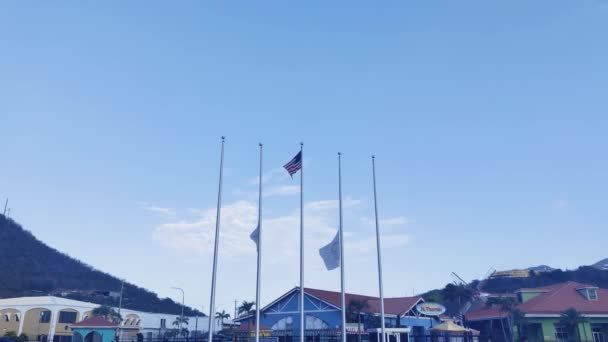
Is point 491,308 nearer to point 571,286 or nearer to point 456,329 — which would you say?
point 571,286

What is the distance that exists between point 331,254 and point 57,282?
162 meters

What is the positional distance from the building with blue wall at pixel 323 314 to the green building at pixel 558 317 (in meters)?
8.71

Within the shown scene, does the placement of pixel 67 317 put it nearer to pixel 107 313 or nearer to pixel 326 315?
pixel 107 313

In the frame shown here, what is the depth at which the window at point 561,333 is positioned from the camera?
48906mm

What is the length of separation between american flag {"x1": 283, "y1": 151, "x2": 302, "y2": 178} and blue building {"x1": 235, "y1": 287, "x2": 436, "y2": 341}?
22750 millimetres

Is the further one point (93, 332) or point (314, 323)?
point (93, 332)

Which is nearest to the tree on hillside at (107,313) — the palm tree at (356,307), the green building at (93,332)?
the green building at (93,332)

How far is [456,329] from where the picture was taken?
40906 mm

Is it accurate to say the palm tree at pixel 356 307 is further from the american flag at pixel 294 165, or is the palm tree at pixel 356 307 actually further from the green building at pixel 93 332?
the green building at pixel 93 332

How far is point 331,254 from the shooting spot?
2669 cm

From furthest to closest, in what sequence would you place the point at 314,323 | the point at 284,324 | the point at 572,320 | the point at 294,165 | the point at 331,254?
the point at 284,324 → the point at 314,323 → the point at 572,320 → the point at 294,165 → the point at 331,254

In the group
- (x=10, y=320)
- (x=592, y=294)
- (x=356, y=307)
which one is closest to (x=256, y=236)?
(x=356, y=307)

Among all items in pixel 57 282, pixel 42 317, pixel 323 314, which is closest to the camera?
pixel 323 314

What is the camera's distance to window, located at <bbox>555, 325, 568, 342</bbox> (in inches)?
1925
